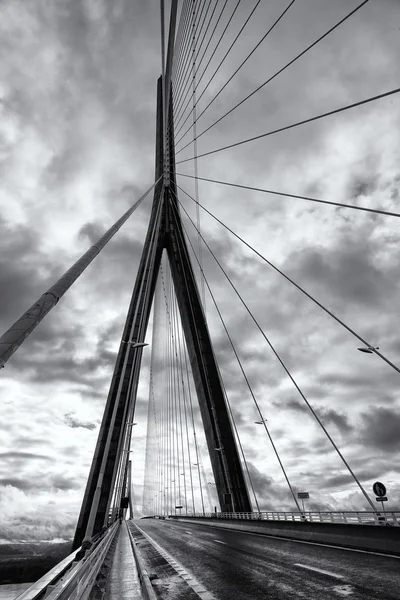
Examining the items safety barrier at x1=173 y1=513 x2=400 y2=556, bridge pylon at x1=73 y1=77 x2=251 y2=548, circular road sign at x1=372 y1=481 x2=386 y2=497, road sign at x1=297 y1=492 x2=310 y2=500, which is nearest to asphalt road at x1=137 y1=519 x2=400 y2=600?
safety barrier at x1=173 y1=513 x2=400 y2=556

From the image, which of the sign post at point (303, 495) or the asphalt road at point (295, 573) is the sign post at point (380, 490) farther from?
the sign post at point (303, 495)

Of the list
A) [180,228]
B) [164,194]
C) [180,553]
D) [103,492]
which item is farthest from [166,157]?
[180,553]

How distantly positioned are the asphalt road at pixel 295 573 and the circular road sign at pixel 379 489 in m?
3.42

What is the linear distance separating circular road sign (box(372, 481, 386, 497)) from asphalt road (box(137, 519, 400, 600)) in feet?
11.2

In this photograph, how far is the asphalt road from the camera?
6.73m

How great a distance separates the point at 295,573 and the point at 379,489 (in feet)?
27.2

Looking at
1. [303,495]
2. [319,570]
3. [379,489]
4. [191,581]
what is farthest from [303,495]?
[191,581]

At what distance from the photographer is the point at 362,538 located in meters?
12.7

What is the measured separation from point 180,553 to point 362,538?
20.0ft

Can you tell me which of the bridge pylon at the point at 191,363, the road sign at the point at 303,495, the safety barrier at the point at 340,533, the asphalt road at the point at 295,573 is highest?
the bridge pylon at the point at 191,363

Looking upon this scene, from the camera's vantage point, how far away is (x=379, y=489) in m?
15.2

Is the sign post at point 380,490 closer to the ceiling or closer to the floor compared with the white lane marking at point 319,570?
closer to the ceiling

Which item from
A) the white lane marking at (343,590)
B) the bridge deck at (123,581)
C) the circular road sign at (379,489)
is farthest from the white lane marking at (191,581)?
the circular road sign at (379,489)

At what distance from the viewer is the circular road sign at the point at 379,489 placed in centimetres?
1516
